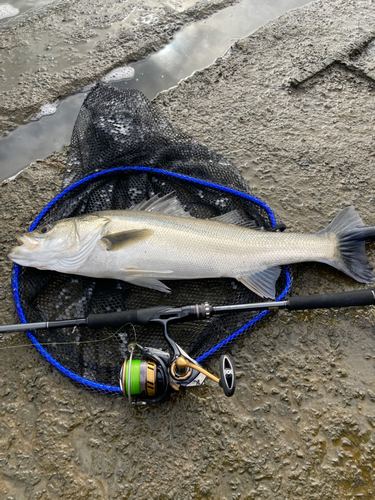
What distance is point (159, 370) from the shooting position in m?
2.27

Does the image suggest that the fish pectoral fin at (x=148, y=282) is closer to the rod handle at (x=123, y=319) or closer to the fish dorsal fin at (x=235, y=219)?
the rod handle at (x=123, y=319)

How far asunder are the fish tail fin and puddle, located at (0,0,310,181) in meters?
3.12

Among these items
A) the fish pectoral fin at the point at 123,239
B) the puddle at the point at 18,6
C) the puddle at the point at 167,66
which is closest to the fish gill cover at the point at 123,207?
the fish pectoral fin at the point at 123,239

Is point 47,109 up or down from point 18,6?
down

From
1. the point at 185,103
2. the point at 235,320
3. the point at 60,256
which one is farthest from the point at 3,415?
the point at 185,103

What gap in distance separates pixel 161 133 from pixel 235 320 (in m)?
2.02

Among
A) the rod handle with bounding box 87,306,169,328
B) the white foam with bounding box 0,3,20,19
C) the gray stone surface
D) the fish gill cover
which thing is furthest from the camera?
the white foam with bounding box 0,3,20,19

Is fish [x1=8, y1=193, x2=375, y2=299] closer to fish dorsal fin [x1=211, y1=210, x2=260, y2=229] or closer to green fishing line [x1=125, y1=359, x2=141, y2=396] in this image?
fish dorsal fin [x1=211, y1=210, x2=260, y2=229]

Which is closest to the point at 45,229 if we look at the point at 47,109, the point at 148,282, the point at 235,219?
the point at 148,282

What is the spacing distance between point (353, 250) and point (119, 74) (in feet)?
12.7

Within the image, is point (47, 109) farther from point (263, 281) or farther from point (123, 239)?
point (263, 281)

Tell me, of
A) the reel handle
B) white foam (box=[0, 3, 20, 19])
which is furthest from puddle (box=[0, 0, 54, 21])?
the reel handle

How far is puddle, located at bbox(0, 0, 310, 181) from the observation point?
13.1 ft

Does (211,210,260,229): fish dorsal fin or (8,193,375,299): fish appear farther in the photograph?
(211,210,260,229): fish dorsal fin
